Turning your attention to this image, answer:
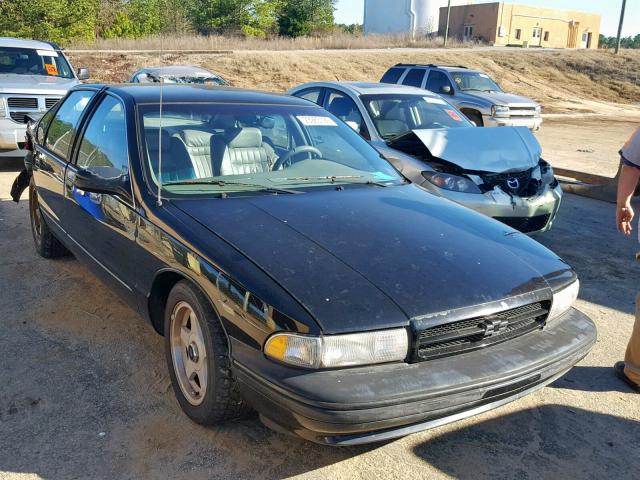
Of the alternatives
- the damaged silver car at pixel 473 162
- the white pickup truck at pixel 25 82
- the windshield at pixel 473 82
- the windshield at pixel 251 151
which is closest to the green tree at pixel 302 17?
the windshield at pixel 473 82

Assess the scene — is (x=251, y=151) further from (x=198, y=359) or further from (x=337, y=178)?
(x=198, y=359)

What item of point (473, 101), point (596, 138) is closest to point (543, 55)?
point (596, 138)

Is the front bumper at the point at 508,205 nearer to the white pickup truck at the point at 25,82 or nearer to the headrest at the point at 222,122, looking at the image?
the headrest at the point at 222,122

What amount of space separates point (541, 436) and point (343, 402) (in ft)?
4.28

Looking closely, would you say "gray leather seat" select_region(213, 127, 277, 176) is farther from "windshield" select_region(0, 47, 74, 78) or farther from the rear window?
the rear window

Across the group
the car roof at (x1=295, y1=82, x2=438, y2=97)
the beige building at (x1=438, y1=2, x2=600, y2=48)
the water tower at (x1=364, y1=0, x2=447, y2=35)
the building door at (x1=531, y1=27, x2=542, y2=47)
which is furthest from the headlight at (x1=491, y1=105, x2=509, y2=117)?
the building door at (x1=531, y1=27, x2=542, y2=47)

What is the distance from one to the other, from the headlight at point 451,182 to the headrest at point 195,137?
280 centimetres

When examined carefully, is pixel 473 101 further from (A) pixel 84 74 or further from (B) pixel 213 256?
(B) pixel 213 256

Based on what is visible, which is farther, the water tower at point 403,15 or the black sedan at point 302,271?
the water tower at point 403,15

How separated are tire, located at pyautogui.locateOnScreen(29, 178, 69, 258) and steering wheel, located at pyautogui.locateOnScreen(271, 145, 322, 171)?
2.31 meters

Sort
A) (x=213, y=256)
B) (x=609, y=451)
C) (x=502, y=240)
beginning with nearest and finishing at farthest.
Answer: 1. (x=213, y=256)
2. (x=609, y=451)
3. (x=502, y=240)

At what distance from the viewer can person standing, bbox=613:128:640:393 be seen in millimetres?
3416

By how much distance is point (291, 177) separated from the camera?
371 cm

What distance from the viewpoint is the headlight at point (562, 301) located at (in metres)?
2.94
